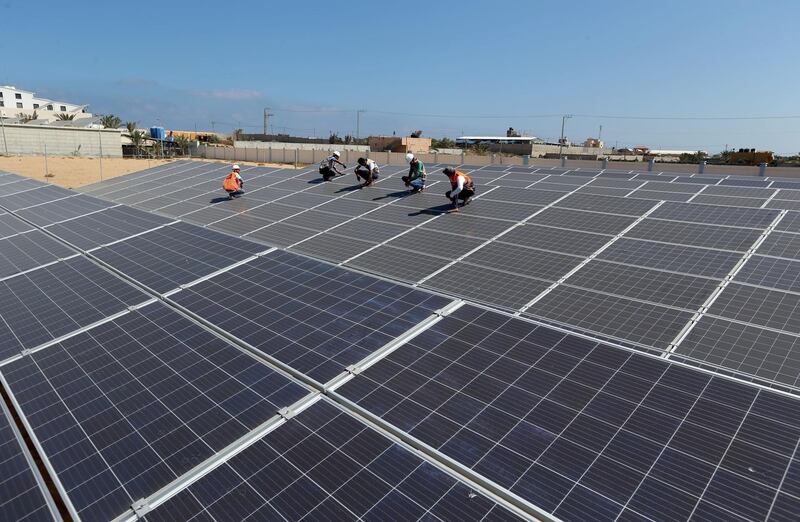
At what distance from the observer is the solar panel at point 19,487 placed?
5121 mm

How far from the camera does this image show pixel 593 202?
53.1ft

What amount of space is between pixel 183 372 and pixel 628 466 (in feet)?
22.3

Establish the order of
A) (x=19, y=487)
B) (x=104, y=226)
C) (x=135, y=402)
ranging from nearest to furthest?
1. (x=19, y=487)
2. (x=135, y=402)
3. (x=104, y=226)

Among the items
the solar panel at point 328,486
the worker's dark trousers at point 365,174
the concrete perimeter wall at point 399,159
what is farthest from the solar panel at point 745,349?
the concrete perimeter wall at point 399,159

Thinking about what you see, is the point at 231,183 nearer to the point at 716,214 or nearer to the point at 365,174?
the point at 365,174

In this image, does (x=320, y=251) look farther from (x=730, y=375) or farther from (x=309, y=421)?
(x=730, y=375)

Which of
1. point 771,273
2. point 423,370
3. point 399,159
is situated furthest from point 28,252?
point 399,159

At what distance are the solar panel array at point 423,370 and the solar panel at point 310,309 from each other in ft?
0.19

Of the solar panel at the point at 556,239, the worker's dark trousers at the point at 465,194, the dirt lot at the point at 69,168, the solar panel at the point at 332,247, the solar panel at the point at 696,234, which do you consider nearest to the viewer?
the solar panel at the point at 696,234

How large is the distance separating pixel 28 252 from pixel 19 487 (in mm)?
12815

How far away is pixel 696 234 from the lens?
41.1 feet

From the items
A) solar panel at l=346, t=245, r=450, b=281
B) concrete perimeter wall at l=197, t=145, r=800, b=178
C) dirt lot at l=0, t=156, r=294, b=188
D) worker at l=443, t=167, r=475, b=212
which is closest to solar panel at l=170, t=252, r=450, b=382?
solar panel at l=346, t=245, r=450, b=281

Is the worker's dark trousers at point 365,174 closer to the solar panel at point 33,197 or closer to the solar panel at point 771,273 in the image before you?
the solar panel at point 771,273

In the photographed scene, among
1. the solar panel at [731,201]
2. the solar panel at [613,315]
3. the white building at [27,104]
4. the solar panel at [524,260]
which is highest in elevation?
the white building at [27,104]
